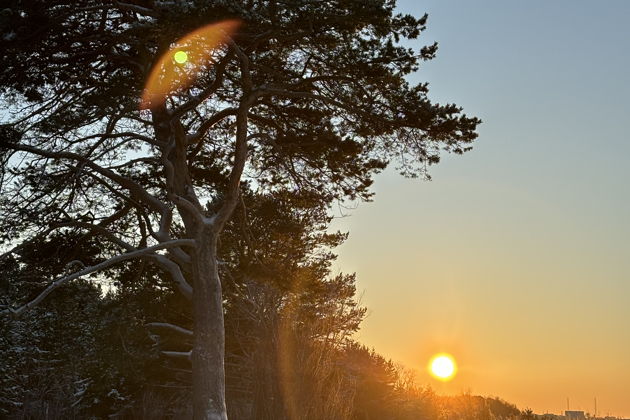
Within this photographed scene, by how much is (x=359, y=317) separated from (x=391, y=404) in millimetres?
3046

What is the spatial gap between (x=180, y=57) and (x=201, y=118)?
352 centimetres

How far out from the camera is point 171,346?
23.9 meters

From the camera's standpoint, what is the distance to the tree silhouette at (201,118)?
1074 cm

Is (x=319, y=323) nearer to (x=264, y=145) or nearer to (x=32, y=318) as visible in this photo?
(x=264, y=145)

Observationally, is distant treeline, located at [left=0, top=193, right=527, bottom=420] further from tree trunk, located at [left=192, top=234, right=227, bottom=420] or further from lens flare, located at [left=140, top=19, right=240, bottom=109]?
lens flare, located at [left=140, top=19, right=240, bottom=109]

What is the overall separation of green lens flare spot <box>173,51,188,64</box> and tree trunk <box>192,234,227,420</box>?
3252 mm

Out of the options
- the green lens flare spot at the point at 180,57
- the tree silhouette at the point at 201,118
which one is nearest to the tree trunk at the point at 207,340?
the tree silhouette at the point at 201,118

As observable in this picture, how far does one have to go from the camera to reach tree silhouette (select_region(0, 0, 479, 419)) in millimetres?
10742

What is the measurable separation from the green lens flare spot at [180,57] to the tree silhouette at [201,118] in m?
0.42

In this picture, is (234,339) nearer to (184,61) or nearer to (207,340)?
(207,340)

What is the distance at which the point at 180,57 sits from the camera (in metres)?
11.5

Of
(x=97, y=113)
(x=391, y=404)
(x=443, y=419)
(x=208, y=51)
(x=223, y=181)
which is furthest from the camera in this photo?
A: (x=391, y=404)

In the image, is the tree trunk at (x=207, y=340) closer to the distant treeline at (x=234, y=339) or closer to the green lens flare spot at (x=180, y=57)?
the distant treeline at (x=234, y=339)

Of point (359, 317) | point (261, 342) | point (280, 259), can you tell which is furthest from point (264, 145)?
point (359, 317)
